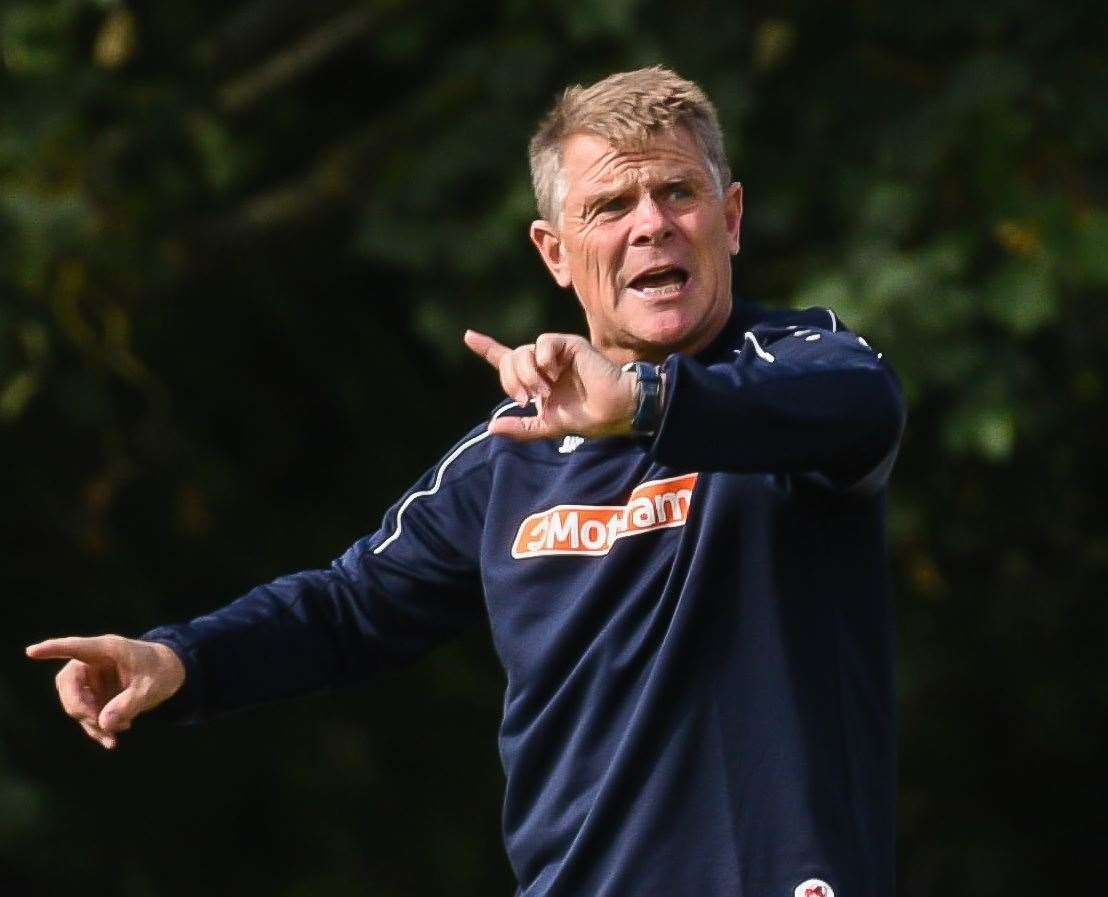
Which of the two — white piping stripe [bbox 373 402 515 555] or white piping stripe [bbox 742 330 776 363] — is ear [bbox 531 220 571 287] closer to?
white piping stripe [bbox 373 402 515 555]

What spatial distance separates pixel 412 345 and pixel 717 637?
567cm

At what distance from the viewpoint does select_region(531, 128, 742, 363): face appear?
3.37 metres

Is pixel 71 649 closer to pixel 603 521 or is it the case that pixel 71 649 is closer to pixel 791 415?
pixel 603 521

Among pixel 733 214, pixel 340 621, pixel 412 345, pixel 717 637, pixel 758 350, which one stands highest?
pixel 412 345

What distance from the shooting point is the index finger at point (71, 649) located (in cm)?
334

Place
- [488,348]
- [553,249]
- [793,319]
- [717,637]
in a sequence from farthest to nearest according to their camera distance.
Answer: [553,249]
[793,319]
[717,637]
[488,348]

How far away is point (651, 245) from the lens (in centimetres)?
338

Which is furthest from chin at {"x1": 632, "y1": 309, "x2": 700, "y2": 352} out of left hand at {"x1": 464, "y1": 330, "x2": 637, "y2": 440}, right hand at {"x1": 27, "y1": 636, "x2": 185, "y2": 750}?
right hand at {"x1": 27, "y1": 636, "x2": 185, "y2": 750}

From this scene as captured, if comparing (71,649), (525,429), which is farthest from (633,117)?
(71,649)

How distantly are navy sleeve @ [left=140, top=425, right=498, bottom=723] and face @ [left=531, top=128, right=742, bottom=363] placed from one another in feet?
1.11

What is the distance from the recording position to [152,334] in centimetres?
810

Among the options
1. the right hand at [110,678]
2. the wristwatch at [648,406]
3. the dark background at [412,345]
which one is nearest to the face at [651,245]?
the wristwatch at [648,406]

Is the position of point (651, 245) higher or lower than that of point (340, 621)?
higher

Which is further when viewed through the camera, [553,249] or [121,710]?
[553,249]
